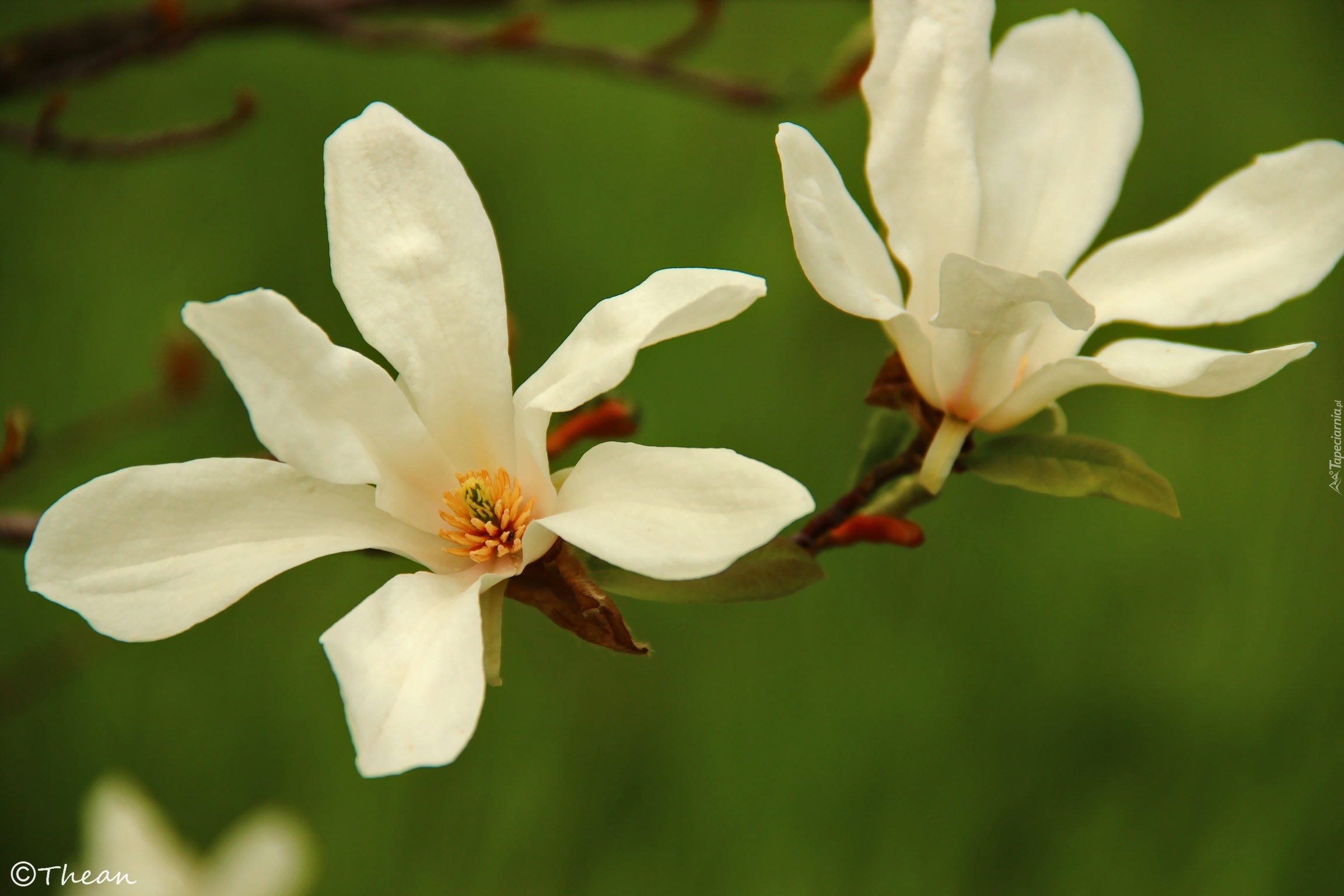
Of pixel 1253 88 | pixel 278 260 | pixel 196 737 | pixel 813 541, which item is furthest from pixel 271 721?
pixel 1253 88

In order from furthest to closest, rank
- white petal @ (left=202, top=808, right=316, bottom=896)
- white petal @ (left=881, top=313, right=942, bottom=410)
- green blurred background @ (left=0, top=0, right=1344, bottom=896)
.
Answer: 1. green blurred background @ (left=0, top=0, right=1344, bottom=896)
2. white petal @ (left=202, top=808, right=316, bottom=896)
3. white petal @ (left=881, top=313, right=942, bottom=410)

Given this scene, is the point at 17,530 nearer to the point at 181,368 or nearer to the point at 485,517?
the point at 485,517

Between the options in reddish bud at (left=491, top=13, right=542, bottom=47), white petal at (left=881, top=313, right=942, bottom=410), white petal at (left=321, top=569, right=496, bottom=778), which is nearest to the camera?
white petal at (left=321, top=569, right=496, bottom=778)

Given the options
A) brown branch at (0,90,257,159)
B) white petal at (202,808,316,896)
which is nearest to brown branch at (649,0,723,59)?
brown branch at (0,90,257,159)

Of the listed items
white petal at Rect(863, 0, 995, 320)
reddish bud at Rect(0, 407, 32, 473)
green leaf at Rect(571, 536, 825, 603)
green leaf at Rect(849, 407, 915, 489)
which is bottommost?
reddish bud at Rect(0, 407, 32, 473)

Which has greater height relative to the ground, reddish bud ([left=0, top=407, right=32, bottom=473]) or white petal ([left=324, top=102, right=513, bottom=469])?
white petal ([left=324, top=102, right=513, bottom=469])

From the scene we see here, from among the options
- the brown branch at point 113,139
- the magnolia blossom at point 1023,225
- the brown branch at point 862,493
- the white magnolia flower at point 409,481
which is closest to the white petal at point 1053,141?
the magnolia blossom at point 1023,225

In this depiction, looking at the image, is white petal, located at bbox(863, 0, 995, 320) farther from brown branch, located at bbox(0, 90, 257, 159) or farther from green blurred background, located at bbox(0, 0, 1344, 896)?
green blurred background, located at bbox(0, 0, 1344, 896)
